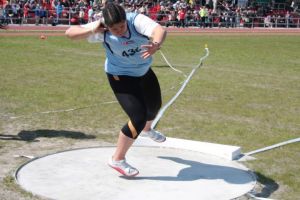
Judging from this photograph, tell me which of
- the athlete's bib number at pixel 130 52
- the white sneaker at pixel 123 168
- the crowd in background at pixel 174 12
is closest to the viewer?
the athlete's bib number at pixel 130 52

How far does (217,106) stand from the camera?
407 inches

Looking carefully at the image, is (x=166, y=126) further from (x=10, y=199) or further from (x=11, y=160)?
(x=10, y=199)

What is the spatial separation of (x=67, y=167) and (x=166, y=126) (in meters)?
2.76

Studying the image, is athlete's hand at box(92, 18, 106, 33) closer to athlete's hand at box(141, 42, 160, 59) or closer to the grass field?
athlete's hand at box(141, 42, 160, 59)

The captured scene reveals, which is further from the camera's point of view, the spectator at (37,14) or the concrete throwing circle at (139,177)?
the spectator at (37,14)

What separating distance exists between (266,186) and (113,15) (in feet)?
7.87

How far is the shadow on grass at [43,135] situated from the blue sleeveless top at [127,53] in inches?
83.5

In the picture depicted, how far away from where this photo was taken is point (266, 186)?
569cm

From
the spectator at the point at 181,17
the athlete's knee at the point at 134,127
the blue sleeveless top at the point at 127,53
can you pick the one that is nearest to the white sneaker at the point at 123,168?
the athlete's knee at the point at 134,127

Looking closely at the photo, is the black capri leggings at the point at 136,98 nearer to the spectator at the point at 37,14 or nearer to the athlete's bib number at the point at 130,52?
the athlete's bib number at the point at 130,52

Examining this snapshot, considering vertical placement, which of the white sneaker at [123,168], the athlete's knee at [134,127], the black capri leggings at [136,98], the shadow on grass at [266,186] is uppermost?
the black capri leggings at [136,98]

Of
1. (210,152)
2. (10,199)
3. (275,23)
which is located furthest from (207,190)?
(275,23)

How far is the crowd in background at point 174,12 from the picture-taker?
3491 centimetres

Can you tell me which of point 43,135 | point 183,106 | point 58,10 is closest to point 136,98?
point 43,135
